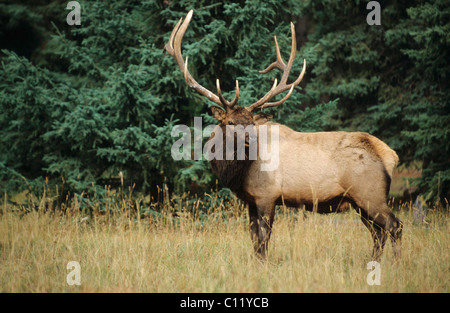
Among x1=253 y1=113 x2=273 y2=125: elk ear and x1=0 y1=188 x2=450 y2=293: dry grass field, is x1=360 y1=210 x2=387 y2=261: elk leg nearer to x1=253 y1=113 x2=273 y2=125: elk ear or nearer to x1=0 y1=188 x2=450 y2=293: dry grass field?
x1=0 y1=188 x2=450 y2=293: dry grass field

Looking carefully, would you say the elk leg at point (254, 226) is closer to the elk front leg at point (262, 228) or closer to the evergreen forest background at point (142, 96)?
the elk front leg at point (262, 228)

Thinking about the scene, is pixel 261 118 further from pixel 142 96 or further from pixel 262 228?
pixel 142 96

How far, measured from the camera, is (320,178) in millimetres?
4855

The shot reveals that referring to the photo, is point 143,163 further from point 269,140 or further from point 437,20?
point 437,20

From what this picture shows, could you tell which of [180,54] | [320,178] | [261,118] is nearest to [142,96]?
[180,54]

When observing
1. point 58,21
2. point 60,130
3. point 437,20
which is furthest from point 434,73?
point 58,21

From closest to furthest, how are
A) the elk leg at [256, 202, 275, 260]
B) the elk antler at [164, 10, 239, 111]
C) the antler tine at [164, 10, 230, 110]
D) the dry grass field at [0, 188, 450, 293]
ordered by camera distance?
the dry grass field at [0, 188, 450, 293]
the elk leg at [256, 202, 275, 260]
the elk antler at [164, 10, 239, 111]
the antler tine at [164, 10, 230, 110]

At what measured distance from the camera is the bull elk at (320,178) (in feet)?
15.7

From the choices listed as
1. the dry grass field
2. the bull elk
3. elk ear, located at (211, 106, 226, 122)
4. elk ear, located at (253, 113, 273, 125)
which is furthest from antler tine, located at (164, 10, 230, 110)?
the dry grass field

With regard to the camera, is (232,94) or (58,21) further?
(58,21)

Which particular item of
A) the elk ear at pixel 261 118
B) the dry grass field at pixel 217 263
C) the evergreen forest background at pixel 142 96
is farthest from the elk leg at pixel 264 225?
the evergreen forest background at pixel 142 96

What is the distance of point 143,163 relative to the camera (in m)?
7.25

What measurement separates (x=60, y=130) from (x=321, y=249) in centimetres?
434

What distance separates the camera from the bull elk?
4.78m
